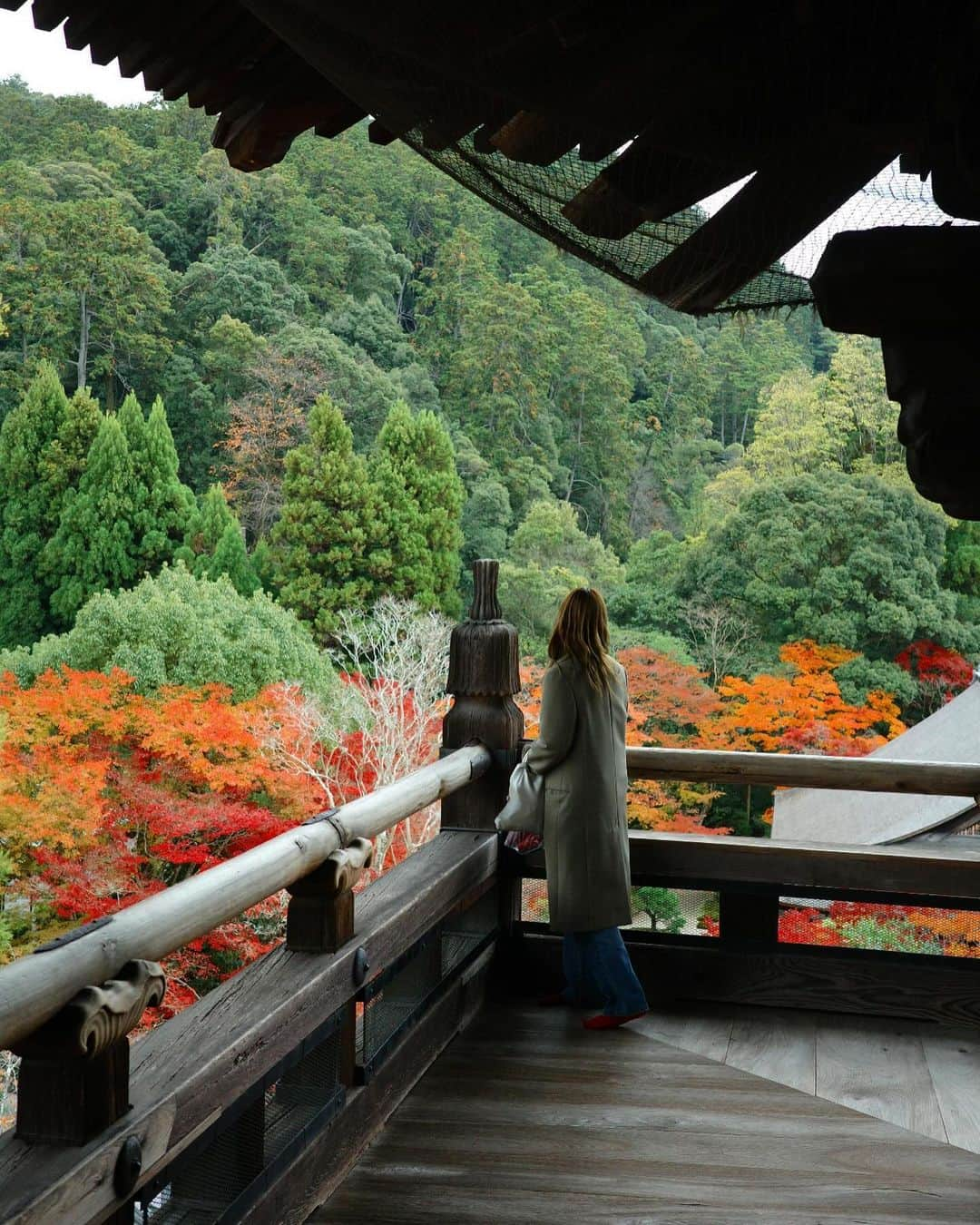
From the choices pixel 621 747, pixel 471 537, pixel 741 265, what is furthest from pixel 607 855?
pixel 471 537

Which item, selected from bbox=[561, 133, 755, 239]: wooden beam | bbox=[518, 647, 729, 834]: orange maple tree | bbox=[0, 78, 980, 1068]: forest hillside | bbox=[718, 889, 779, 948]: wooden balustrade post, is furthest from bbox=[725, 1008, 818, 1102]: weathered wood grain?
bbox=[518, 647, 729, 834]: orange maple tree

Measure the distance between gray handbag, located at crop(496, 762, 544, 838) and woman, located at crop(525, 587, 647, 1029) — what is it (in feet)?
0.08

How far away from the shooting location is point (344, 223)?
863 inches

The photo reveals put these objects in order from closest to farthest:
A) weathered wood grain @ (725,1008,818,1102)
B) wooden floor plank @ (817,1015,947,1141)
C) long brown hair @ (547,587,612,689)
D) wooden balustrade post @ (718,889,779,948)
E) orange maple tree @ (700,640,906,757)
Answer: wooden floor plank @ (817,1015,947,1141) → weathered wood grain @ (725,1008,818,1102) → long brown hair @ (547,587,612,689) → wooden balustrade post @ (718,889,779,948) → orange maple tree @ (700,640,906,757)

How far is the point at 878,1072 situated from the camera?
2.70 m

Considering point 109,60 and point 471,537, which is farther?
point 471,537

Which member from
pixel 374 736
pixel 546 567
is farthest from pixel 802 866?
pixel 546 567

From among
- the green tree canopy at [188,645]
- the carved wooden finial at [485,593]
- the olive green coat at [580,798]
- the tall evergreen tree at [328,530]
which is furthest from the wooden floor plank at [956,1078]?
the tall evergreen tree at [328,530]

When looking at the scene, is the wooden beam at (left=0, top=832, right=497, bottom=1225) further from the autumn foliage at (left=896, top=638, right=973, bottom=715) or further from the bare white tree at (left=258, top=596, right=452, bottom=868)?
the autumn foliage at (left=896, top=638, right=973, bottom=715)

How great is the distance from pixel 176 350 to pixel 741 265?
18486 mm

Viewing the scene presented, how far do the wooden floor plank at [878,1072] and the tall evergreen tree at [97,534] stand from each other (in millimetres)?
13165

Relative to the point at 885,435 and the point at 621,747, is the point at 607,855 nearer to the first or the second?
the point at 621,747

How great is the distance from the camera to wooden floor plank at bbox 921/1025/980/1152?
2391 millimetres

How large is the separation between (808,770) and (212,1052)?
197 cm
